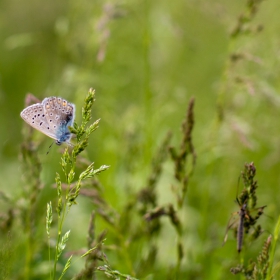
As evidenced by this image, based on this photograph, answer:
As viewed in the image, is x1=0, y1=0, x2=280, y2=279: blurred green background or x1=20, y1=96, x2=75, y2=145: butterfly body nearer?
x1=20, y1=96, x2=75, y2=145: butterfly body

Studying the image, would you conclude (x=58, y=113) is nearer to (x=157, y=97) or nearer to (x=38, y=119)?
(x=38, y=119)

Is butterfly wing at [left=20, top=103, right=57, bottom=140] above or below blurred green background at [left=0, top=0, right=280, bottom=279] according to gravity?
below

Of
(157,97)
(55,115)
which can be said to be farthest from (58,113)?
(157,97)

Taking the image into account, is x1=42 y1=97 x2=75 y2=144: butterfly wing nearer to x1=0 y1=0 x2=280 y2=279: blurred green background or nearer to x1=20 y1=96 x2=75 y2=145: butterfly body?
x1=20 y1=96 x2=75 y2=145: butterfly body

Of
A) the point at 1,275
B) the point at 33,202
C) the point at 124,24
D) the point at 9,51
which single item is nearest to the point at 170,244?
the point at 33,202

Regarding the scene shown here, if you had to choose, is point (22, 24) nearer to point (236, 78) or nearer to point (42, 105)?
point (236, 78)

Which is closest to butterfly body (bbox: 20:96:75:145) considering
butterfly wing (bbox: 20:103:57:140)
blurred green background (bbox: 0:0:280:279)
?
butterfly wing (bbox: 20:103:57:140)

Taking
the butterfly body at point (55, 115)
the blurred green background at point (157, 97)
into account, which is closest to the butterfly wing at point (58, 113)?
the butterfly body at point (55, 115)
